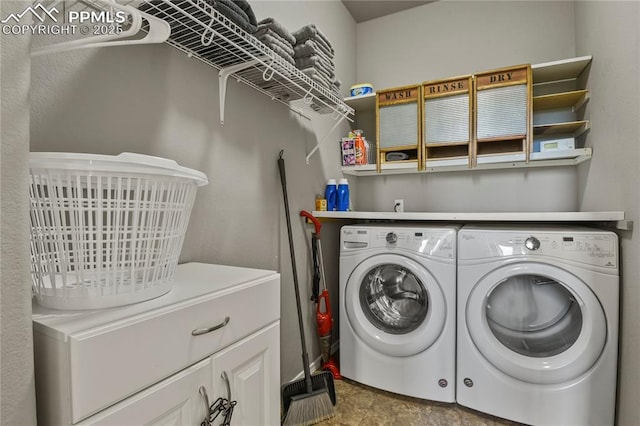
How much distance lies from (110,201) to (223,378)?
0.51 meters

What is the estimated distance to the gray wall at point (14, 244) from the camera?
462 millimetres

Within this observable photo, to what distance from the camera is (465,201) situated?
7.63ft

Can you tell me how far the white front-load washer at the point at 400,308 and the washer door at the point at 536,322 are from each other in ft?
0.56

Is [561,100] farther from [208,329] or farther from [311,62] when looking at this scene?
[208,329]

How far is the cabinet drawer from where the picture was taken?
49 centimetres

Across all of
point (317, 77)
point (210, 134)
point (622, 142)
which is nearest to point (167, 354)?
point (210, 134)

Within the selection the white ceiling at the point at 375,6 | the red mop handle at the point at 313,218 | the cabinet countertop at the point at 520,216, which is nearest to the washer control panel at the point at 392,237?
the cabinet countertop at the point at 520,216

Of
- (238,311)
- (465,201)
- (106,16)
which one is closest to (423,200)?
(465,201)

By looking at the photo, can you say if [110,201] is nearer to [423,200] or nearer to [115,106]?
[115,106]

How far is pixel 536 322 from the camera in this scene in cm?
153

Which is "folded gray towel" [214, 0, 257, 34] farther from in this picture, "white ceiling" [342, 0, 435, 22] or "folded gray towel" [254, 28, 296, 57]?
"white ceiling" [342, 0, 435, 22]

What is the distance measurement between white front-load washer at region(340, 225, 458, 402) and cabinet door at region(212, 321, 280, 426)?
2.98 feet

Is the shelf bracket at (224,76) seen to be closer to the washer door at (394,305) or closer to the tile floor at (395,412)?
the washer door at (394,305)

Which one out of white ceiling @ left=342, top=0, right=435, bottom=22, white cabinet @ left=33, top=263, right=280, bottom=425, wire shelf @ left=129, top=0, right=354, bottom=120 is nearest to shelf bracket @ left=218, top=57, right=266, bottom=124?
wire shelf @ left=129, top=0, right=354, bottom=120
